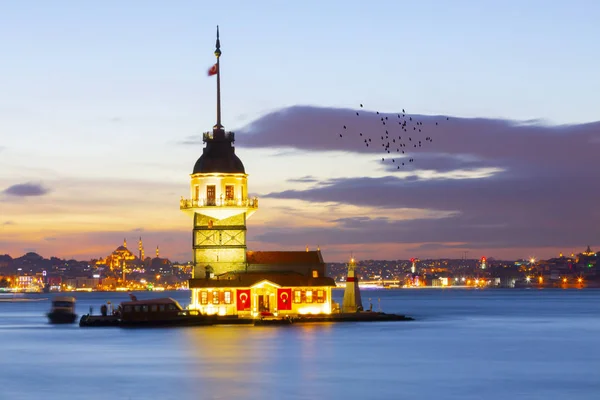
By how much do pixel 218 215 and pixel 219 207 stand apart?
781 mm

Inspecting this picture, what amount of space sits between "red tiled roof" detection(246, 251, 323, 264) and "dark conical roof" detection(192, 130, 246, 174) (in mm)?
6872

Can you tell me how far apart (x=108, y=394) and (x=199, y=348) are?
21.9 meters

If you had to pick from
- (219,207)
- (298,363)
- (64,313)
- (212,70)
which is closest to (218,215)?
(219,207)

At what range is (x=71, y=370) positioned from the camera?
208 feet

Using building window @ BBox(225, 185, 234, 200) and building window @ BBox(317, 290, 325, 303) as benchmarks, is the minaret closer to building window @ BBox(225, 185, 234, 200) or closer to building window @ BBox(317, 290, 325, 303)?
building window @ BBox(317, 290, 325, 303)

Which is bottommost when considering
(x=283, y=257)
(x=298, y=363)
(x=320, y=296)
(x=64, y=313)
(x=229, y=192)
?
(x=298, y=363)

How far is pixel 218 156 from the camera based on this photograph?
96688 mm

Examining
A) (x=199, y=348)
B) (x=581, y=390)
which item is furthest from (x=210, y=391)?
(x=199, y=348)

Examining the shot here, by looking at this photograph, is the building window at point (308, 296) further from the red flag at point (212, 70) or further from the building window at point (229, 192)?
the red flag at point (212, 70)

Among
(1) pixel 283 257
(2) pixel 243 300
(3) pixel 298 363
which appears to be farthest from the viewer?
(1) pixel 283 257

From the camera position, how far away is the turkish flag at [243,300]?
94562mm

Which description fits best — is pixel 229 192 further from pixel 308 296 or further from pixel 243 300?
pixel 308 296

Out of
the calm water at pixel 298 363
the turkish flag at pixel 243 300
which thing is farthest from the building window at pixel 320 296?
the turkish flag at pixel 243 300

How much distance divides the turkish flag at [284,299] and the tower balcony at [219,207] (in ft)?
23.2
